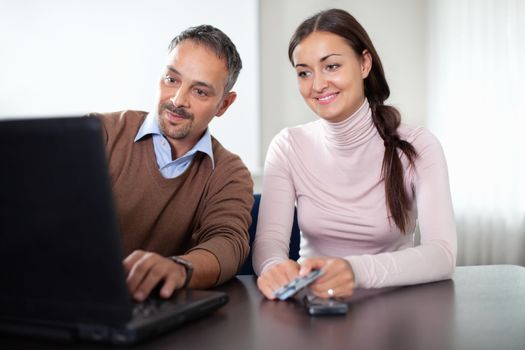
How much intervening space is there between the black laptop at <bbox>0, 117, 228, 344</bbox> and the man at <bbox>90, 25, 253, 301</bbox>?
714 millimetres

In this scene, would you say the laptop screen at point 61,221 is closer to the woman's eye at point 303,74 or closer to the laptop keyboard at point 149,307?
the laptop keyboard at point 149,307

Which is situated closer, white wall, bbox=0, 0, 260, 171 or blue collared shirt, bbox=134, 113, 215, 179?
blue collared shirt, bbox=134, 113, 215, 179

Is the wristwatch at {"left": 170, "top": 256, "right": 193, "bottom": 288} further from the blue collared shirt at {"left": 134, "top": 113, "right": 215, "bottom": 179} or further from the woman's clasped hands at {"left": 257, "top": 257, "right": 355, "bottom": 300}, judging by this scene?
the blue collared shirt at {"left": 134, "top": 113, "right": 215, "bottom": 179}

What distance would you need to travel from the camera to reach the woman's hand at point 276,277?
113 cm

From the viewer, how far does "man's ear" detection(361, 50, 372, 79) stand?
1.79m

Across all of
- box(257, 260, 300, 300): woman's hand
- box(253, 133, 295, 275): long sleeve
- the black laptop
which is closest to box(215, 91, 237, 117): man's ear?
box(253, 133, 295, 275): long sleeve

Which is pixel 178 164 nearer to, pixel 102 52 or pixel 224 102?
pixel 224 102

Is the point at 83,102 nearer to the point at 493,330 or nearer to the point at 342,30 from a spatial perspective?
the point at 342,30

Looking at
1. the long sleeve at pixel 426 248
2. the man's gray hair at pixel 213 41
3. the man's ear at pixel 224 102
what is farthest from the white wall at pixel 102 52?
the long sleeve at pixel 426 248

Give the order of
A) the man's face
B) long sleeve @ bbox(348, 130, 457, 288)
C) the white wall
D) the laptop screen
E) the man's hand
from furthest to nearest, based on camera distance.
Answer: the white wall, the man's face, long sleeve @ bbox(348, 130, 457, 288), the man's hand, the laptop screen

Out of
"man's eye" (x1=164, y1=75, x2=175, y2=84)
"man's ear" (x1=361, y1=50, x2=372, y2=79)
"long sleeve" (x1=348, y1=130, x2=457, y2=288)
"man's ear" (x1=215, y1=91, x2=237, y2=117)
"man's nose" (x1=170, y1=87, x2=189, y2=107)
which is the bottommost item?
"long sleeve" (x1=348, y1=130, x2=457, y2=288)

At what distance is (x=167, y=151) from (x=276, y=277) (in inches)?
23.4

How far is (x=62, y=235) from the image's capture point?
71 cm

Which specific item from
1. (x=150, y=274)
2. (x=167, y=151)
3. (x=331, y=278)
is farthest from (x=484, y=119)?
(x=150, y=274)
